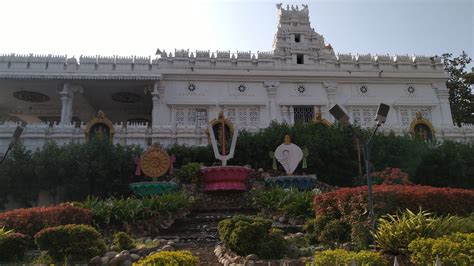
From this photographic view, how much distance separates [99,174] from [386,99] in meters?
20.2

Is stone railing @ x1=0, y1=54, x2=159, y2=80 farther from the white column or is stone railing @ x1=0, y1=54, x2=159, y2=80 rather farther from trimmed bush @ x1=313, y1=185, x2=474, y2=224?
trimmed bush @ x1=313, y1=185, x2=474, y2=224

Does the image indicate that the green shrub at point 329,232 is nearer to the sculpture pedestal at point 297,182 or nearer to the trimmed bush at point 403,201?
the trimmed bush at point 403,201

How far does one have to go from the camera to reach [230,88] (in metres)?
28.0

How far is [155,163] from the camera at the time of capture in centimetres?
1678

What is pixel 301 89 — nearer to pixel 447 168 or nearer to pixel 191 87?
pixel 191 87

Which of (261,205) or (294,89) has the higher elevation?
(294,89)

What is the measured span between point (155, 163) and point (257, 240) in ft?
31.2

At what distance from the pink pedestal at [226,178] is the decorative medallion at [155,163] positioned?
184 centimetres

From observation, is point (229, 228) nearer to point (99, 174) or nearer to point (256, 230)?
point (256, 230)

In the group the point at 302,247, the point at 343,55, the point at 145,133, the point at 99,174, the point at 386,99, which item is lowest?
the point at 302,247

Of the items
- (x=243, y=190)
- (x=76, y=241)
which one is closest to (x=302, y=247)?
(x=76, y=241)

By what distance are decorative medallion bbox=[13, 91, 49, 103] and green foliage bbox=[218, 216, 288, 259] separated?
2559cm

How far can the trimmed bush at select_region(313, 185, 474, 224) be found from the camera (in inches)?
348

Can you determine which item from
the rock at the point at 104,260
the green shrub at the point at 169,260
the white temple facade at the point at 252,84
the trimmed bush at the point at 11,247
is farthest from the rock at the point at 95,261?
the white temple facade at the point at 252,84
